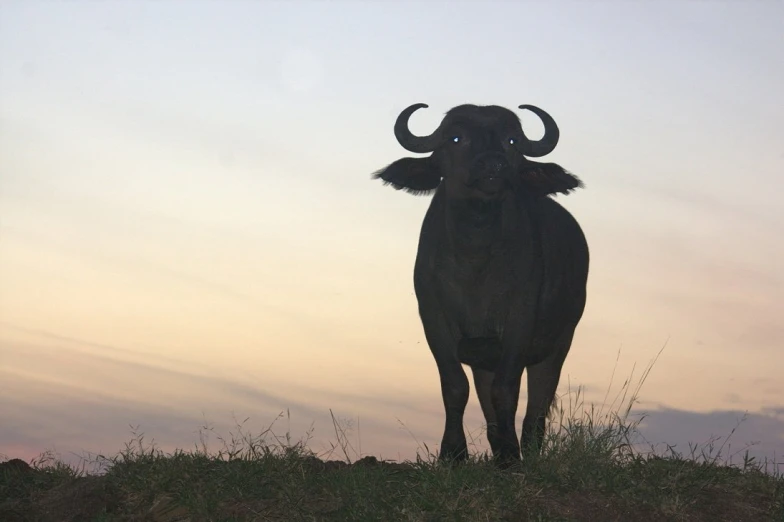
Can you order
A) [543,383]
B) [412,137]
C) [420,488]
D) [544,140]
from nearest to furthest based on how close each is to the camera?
[420,488] < [412,137] < [544,140] < [543,383]

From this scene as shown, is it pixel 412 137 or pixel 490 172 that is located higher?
pixel 412 137

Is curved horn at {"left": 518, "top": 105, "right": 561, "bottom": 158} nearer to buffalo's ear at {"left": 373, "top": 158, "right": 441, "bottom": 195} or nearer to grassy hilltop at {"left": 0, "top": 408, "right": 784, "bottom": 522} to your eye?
buffalo's ear at {"left": 373, "top": 158, "right": 441, "bottom": 195}

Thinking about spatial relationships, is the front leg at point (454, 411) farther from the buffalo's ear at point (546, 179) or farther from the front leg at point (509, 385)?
the buffalo's ear at point (546, 179)

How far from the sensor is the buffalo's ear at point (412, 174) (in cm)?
850

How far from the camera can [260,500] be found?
6.77m

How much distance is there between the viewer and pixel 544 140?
8797 mm

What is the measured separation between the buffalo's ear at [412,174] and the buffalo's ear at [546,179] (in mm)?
769

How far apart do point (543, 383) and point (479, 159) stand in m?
2.52

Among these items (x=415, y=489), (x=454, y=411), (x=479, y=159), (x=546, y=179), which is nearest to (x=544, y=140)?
(x=546, y=179)

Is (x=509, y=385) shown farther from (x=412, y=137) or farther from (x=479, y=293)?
(x=412, y=137)

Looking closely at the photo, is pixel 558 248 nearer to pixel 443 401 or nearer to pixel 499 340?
pixel 499 340

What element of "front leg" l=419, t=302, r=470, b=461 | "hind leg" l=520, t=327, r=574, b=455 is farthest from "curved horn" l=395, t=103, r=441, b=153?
"hind leg" l=520, t=327, r=574, b=455

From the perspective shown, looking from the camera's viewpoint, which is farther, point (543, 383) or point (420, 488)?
point (543, 383)

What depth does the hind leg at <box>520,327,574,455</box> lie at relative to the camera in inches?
349
